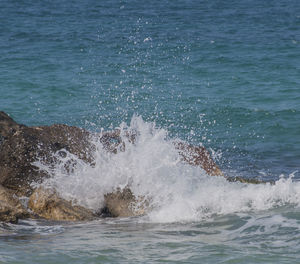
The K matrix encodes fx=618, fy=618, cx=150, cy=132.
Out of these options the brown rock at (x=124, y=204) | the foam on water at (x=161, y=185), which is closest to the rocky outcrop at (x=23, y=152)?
the foam on water at (x=161, y=185)

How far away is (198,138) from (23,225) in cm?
512

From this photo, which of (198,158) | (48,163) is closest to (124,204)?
(48,163)

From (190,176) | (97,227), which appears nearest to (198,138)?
(190,176)

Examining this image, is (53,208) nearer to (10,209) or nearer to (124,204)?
(10,209)

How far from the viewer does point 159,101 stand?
12641 millimetres

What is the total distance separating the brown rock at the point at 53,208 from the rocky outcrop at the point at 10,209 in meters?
0.19

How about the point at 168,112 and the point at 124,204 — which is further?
the point at 168,112

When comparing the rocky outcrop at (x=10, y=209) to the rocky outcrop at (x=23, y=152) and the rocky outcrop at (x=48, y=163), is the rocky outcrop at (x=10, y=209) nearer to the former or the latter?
the rocky outcrop at (x=48, y=163)

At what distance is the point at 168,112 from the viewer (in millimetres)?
12008

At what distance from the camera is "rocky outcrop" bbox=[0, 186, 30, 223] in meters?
5.89

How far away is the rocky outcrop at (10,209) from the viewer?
589cm

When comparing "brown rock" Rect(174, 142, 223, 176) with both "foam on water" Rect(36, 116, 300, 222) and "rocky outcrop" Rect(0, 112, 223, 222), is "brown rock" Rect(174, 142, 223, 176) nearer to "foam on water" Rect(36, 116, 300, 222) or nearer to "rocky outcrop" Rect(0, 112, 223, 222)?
"rocky outcrop" Rect(0, 112, 223, 222)

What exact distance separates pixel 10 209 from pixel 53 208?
0.49m

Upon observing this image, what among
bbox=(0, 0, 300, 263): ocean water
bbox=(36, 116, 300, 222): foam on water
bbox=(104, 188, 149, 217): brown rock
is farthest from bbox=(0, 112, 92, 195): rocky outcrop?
bbox=(104, 188, 149, 217): brown rock
